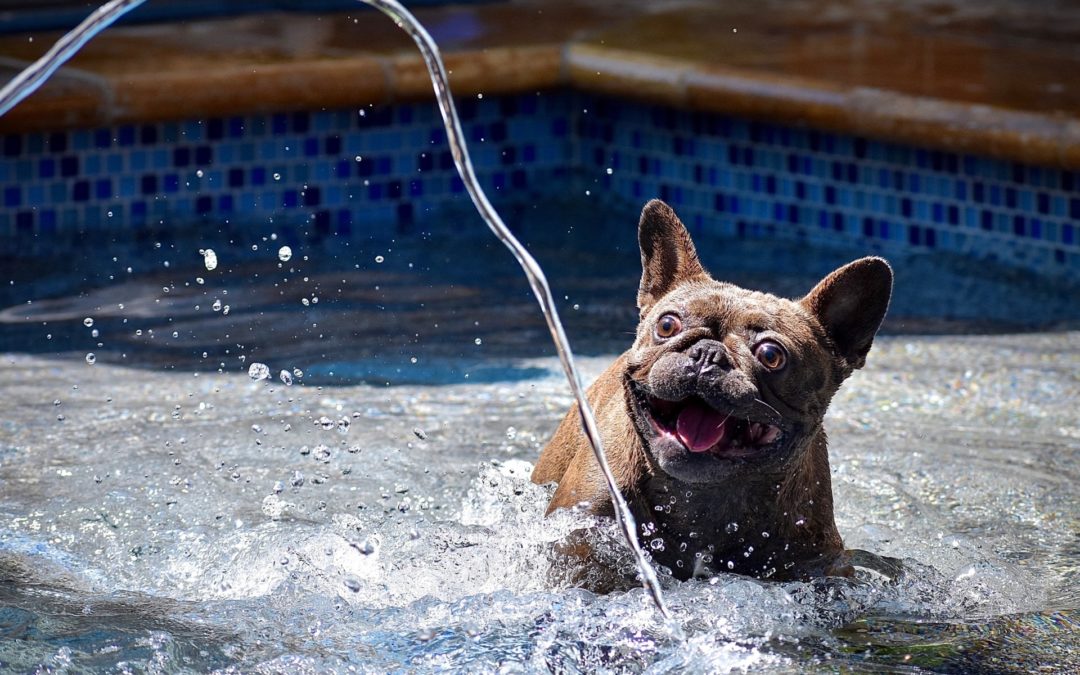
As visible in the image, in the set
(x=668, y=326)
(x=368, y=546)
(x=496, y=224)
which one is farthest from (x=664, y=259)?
(x=368, y=546)

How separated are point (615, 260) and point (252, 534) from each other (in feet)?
10.6

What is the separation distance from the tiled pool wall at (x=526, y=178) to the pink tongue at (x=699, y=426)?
402 centimetres

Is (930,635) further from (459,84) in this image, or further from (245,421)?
(459,84)

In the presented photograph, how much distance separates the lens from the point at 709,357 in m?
3.52

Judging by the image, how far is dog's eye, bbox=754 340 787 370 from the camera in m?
3.62

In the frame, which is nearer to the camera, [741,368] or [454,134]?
[454,134]

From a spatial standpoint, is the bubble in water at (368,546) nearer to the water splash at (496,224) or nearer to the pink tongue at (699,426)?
the water splash at (496,224)

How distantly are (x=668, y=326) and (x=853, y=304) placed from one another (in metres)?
0.45

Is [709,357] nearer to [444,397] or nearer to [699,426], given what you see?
[699,426]

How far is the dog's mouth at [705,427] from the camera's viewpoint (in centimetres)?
359

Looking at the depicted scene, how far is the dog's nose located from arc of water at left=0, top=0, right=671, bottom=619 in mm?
287

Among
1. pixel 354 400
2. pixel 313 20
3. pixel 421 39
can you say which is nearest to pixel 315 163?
pixel 313 20

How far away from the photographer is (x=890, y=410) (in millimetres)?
5793

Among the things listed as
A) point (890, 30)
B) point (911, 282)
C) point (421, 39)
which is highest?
point (421, 39)
